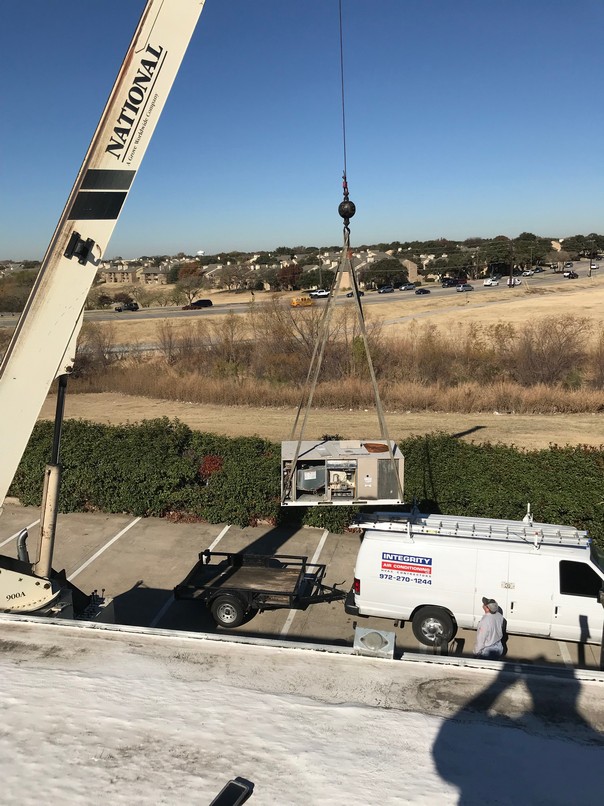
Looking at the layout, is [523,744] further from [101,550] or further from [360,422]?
[360,422]

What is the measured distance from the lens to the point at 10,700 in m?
6.05

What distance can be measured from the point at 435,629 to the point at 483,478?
4.31 meters

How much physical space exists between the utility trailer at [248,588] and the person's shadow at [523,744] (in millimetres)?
3817

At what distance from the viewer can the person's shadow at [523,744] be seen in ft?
16.3

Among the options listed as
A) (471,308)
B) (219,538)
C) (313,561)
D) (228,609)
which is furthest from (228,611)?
(471,308)

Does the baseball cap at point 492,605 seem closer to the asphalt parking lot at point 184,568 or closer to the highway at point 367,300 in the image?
the asphalt parking lot at point 184,568

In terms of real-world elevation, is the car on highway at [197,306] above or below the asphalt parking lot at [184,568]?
above

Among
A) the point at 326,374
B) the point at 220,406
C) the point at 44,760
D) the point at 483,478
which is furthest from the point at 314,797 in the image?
the point at 326,374

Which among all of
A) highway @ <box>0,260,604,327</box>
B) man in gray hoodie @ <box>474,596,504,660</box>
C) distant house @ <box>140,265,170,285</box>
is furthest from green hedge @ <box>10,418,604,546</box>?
distant house @ <box>140,265,170,285</box>

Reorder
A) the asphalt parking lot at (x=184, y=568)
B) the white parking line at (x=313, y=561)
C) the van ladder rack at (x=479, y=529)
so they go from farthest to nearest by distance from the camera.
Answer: the white parking line at (x=313, y=561) → the asphalt parking lot at (x=184, y=568) → the van ladder rack at (x=479, y=529)

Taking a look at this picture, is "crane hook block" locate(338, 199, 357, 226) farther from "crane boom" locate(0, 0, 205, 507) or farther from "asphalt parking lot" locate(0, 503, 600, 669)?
"asphalt parking lot" locate(0, 503, 600, 669)

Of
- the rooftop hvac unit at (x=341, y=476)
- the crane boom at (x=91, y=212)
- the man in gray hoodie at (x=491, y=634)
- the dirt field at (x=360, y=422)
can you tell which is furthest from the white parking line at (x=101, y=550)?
the dirt field at (x=360, y=422)

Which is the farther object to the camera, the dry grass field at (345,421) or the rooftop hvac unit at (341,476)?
the dry grass field at (345,421)

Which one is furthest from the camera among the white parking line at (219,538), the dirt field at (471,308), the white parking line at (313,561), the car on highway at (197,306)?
the car on highway at (197,306)
